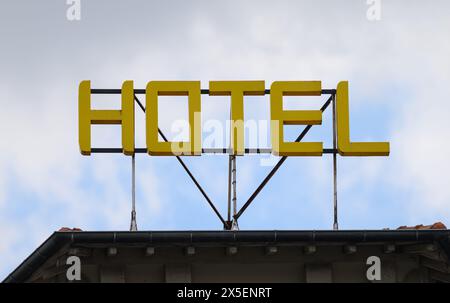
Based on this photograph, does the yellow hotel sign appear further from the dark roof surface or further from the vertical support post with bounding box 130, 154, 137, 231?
the dark roof surface

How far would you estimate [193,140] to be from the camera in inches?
1307

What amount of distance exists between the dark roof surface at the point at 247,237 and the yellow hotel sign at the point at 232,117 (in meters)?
4.61

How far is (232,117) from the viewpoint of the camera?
109 ft

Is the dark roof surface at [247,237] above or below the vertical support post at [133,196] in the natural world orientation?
below

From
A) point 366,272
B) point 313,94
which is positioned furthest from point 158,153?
point 366,272

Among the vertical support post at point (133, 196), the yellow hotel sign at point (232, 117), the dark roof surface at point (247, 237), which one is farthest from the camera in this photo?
the yellow hotel sign at point (232, 117)

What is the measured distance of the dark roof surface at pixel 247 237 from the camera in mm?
28350

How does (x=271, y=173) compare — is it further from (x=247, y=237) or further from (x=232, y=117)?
(x=247, y=237)

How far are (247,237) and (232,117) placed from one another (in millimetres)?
5628

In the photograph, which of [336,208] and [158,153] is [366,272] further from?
[158,153]

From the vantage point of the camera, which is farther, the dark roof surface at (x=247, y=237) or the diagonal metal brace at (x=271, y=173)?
the diagonal metal brace at (x=271, y=173)

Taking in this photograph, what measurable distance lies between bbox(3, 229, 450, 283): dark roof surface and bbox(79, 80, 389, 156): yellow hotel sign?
15.1ft

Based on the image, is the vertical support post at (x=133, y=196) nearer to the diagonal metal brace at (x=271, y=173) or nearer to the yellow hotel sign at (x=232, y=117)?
the yellow hotel sign at (x=232, y=117)
